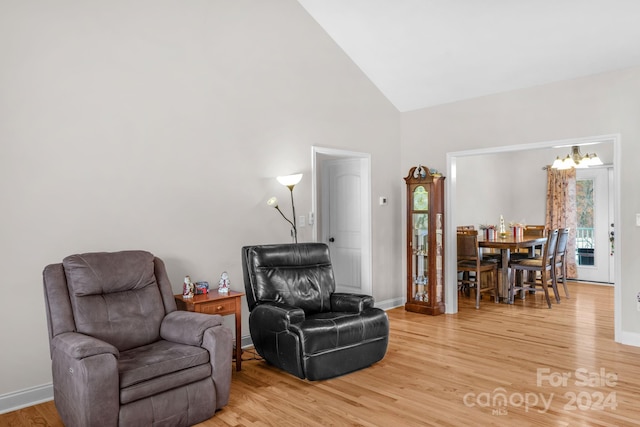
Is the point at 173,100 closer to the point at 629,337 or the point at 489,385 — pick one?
the point at 489,385

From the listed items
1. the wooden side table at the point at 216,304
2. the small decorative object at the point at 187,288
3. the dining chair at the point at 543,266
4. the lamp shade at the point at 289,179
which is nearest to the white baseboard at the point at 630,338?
the dining chair at the point at 543,266

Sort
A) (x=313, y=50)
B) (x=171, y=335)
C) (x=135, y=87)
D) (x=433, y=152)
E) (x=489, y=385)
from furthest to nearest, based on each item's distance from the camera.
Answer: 1. (x=433, y=152)
2. (x=313, y=50)
3. (x=135, y=87)
4. (x=489, y=385)
5. (x=171, y=335)

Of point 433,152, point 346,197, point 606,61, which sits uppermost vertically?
point 606,61

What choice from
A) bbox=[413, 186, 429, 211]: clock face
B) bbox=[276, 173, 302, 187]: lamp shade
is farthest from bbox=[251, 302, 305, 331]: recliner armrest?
bbox=[413, 186, 429, 211]: clock face

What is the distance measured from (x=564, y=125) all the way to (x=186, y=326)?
4332mm

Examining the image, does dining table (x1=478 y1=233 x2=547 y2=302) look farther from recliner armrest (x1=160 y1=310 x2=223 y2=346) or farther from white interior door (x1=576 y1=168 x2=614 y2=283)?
recliner armrest (x1=160 y1=310 x2=223 y2=346)

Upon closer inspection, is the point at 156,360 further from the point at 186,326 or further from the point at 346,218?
the point at 346,218

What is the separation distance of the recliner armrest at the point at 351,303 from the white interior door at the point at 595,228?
19.3 ft

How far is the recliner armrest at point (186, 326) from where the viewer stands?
120 inches

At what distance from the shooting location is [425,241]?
19.2 feet

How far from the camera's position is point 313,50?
17.1 feet

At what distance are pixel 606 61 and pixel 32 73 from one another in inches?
200

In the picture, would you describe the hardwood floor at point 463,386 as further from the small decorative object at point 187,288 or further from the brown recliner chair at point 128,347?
the small decorative object at point 187,288

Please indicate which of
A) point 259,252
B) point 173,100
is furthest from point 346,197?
point 173,100
